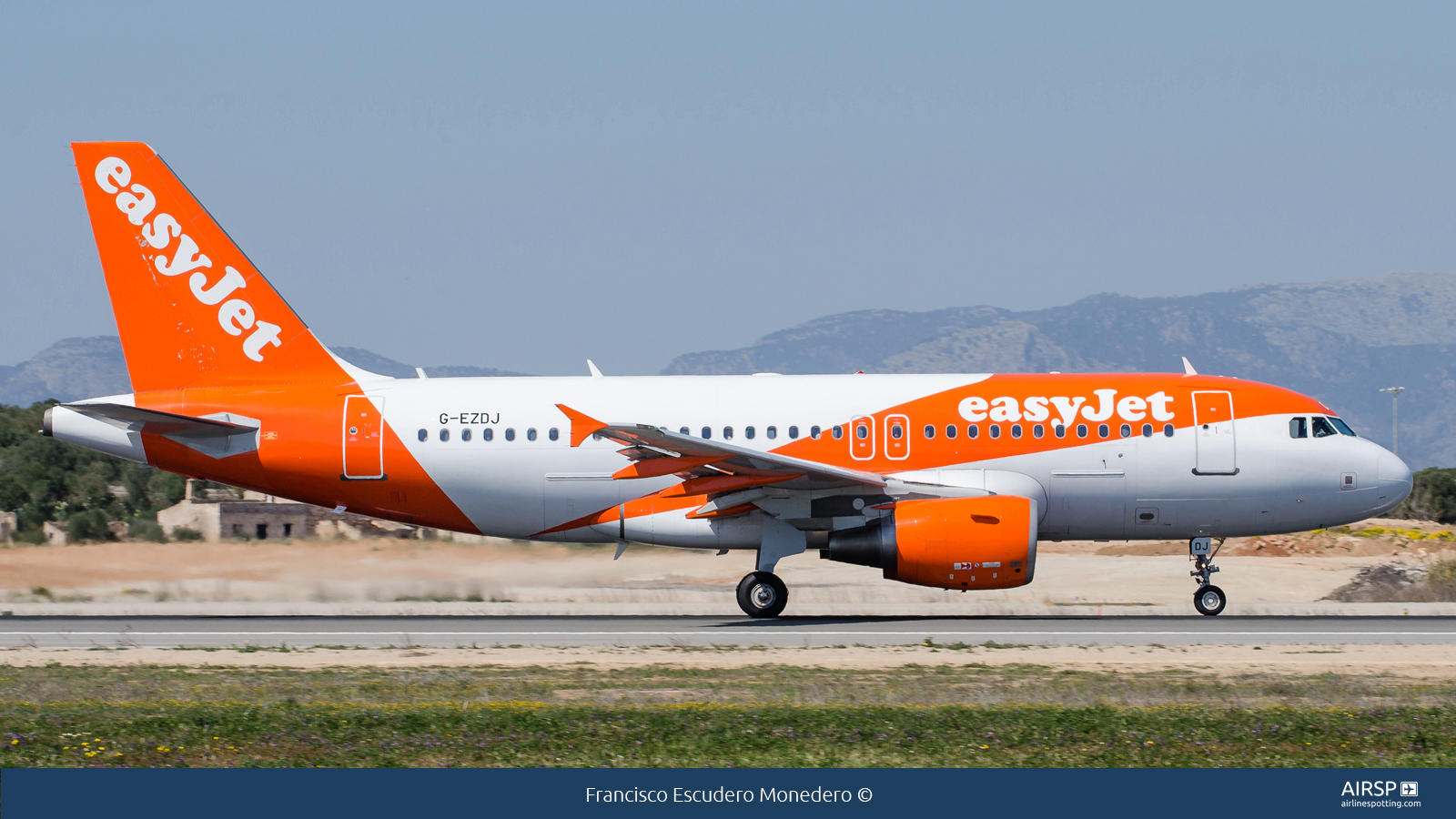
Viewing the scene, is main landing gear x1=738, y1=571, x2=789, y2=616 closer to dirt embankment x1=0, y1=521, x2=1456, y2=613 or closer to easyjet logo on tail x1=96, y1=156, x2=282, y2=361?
dirt embankment x1=0, y1=521, x2=1456, y2=613

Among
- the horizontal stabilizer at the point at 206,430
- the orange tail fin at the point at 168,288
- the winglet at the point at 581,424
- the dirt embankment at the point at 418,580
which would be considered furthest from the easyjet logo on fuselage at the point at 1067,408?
the horizontal stabilizer at the point at 206,430

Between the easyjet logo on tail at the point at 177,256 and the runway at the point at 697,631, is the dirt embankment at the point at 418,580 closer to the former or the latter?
the runway at the point at 697,631

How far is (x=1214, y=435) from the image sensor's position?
24.7m

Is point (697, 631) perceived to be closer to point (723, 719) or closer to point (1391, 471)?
point (723, 719)

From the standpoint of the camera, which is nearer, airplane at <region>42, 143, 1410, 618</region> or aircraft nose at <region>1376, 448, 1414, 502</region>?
airplane at <region>42, 143, 1410, 618</region>

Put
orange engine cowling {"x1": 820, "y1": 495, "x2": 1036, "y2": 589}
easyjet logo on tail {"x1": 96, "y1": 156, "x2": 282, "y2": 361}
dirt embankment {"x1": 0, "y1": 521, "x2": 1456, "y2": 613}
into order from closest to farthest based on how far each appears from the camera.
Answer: orange engine cowling {"x1": 820, "y1": 495, "x2": 1036, "y2": 589}
easyjet logo on tail {"x1": 96, "y1": 156, "x2": 282, "y2": 361}
dirt embankment {"x1": 0, "y1": 521, "x2": 1456, "y2": 613}

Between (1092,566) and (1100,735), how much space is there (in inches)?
1163

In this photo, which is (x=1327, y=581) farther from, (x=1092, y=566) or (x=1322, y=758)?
(x=1322, y=758)

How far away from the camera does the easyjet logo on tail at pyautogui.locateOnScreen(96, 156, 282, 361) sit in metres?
26.6

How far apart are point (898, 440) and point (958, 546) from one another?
2.61 meters

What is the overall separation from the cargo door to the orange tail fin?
10124 millimetres

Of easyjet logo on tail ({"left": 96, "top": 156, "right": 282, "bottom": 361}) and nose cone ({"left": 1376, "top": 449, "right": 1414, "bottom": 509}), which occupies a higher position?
easyjet logo on tail ({"left": 96, "top": 156, "right": 282, "bottom": 361})

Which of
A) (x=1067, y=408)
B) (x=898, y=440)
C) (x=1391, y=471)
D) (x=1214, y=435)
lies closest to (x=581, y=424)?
(x=898, y=440)

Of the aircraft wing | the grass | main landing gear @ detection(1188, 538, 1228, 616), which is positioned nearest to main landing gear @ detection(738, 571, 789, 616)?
the aircraft wing
